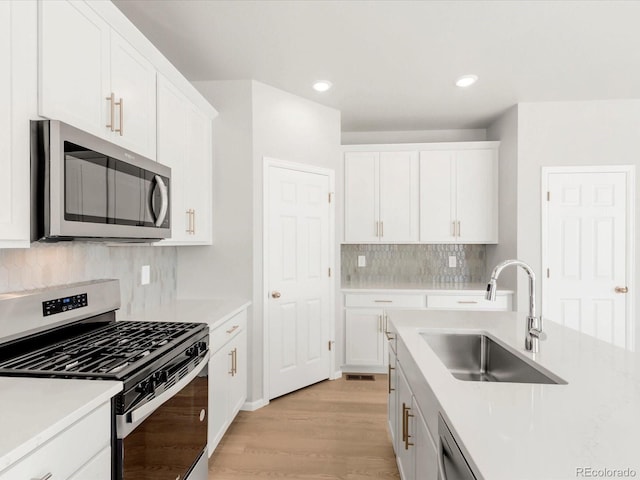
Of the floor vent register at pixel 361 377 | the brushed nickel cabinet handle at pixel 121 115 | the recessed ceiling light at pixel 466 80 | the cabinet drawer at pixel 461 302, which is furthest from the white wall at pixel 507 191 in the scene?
the brushed nickel cabinet handle at pixel 121 115

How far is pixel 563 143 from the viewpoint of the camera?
3.66 m

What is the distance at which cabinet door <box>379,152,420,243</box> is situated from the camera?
163 inches

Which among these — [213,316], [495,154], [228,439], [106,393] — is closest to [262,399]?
[228,439]

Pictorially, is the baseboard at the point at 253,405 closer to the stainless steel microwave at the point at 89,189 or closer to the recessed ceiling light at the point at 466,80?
the stainless steel microwave at the point at 89,189

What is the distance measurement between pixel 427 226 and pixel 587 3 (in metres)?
2.33

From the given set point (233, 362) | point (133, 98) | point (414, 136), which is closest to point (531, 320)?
point (233, 362)

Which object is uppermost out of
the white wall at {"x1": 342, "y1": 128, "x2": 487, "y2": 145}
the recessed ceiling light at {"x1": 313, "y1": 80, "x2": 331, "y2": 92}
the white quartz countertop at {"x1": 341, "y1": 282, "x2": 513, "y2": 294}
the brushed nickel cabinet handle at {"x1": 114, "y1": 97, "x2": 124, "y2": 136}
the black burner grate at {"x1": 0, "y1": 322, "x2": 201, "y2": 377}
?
the recessed ceiling light at {"x1": 313, "y1": 80, "x2": 331, "y2": 92}

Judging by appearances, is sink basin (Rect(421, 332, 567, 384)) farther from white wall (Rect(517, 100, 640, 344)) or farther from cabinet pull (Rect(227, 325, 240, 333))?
white wall (Rect(517, 100, 640, 344))

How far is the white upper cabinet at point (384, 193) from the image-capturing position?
163 inches

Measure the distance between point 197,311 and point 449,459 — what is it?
75.1 inches

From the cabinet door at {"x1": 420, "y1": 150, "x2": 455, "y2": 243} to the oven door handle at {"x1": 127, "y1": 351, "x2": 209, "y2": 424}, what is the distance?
2908 mm

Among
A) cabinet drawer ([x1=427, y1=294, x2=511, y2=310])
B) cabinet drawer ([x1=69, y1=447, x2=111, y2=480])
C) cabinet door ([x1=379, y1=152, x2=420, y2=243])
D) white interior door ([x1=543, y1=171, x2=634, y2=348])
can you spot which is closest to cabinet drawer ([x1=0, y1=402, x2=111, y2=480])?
cabinet drawer ([x1=69, y1=447, x2=111, y2=480])

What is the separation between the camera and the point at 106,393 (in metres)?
1.17

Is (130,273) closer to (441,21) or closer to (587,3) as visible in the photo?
(441,21)
